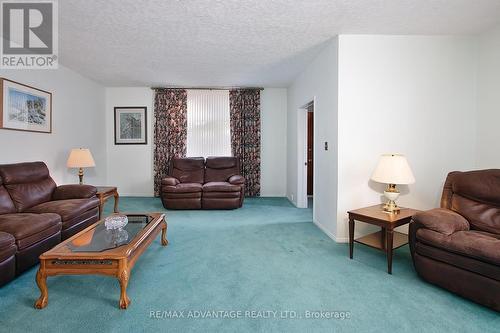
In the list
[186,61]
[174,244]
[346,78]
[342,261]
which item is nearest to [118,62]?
[186,61]

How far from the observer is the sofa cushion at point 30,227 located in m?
2.25

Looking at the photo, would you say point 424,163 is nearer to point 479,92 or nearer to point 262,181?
point 479,92

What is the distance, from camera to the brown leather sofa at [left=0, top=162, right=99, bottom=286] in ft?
7.26

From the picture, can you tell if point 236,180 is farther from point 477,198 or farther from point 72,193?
point 477,198

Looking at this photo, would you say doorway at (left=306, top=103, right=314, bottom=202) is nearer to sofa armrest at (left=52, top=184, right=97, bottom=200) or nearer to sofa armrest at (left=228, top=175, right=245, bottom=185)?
sofa armrest at (left=228, top=175, right=245, bottom=185)

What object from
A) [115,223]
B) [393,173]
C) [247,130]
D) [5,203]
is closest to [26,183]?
[5,203]

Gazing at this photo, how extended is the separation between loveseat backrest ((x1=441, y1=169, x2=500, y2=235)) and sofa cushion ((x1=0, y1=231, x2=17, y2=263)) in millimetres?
4113

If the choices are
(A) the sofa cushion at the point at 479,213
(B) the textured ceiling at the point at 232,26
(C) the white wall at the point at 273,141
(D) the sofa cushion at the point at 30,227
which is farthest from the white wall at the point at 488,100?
(D) the sofa cushion at the point at 30,227

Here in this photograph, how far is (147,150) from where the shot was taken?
5.93 m

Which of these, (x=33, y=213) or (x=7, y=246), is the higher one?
(x=33, y=213)

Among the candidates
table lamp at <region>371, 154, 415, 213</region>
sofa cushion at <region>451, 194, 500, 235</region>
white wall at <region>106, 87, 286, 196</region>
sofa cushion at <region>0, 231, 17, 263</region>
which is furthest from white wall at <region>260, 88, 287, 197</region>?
sofa cushion at <region>0, 231, 17, 263</region>

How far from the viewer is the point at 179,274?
2365mm

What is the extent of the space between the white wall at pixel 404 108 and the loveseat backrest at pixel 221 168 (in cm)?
284

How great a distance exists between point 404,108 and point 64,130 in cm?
541
